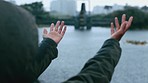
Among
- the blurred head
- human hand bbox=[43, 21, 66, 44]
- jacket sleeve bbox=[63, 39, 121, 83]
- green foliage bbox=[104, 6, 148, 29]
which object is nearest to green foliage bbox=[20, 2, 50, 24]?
green foliage bbox=[104, 6, 148, 29]

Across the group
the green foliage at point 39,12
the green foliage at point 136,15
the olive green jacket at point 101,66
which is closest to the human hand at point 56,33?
the olive green jacket at point 101,66

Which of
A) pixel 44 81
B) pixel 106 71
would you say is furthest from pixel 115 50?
pixel 44 81

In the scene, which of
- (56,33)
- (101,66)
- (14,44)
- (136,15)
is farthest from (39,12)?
(14,44)

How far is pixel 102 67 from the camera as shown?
34.4 inches

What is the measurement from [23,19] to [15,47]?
5 cm

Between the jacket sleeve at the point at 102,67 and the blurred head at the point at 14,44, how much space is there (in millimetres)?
164

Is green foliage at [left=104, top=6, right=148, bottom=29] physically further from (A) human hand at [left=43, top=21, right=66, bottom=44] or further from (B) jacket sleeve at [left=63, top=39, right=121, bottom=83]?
(B) jacket sleeve at [left=63, top=39, right=121, bottom=83]

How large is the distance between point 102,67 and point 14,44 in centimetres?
27

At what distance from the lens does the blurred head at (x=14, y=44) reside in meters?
0.66

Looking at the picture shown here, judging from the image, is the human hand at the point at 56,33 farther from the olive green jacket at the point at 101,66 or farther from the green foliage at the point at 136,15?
the green foliage at the point at 136,15

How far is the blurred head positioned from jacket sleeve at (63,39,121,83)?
0.54 ft

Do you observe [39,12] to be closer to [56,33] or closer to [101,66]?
[56,33]

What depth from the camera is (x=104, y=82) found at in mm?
857

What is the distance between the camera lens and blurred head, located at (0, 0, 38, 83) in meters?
0.66
